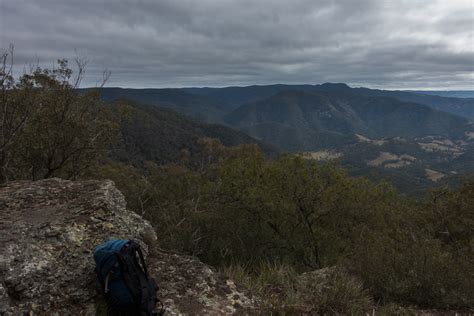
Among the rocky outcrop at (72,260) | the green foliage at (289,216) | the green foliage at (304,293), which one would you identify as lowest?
the green foliage at (289,216)

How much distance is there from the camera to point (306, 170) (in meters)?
16.7

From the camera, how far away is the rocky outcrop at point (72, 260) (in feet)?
14.8

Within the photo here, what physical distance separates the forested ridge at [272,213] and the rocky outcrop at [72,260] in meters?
0.88

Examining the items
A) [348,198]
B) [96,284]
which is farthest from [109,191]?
[348,198]

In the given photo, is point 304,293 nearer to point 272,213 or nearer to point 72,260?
point 72,260

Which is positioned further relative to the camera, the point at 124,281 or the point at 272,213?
the point at 272,213

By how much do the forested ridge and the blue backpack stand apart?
1.86 m

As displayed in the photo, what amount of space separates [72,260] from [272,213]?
41.1 feet

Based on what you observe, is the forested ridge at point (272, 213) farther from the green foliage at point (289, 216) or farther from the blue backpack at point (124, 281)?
the blue backpack at point (124, 281)

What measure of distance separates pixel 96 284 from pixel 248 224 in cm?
1324

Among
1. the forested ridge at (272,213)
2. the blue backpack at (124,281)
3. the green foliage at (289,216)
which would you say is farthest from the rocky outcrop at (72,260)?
the green foliage at (289,216)

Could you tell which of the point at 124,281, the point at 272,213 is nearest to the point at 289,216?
the point at 272,213

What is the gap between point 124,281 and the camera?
14.4 ft

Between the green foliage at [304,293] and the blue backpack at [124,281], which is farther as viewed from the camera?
the green foliage at [304,293]
